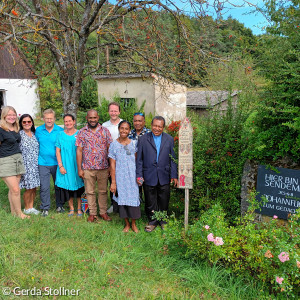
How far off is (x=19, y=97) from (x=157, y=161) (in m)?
24.6

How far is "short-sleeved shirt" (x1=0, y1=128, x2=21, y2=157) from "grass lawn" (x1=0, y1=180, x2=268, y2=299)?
46.8 inches

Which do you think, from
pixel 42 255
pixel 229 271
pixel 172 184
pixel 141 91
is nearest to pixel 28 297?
pixel 42 255

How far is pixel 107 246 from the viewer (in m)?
3.83

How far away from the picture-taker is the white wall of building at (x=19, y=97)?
24075 mm

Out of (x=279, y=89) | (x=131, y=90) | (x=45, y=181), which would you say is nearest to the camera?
(x=279, y=89)

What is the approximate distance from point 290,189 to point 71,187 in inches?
140

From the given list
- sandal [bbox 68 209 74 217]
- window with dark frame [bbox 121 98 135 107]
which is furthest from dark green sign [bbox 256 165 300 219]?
window with dark frame [bbox 121 98 135 107]

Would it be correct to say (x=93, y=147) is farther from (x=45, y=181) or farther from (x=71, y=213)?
(x=71, y=213)

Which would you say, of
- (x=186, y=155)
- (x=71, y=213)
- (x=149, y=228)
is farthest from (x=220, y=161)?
(x=71, y=213)

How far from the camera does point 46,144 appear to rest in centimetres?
488

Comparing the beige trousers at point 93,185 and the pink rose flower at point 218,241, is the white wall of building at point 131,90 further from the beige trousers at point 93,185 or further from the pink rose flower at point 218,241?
the pink rose flower at point 218,241

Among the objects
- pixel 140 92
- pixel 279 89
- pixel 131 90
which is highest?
pixel 131 90

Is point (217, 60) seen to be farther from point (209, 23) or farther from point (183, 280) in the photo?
point (183, 280)

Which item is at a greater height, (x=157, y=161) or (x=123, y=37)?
(x=123, y=37)
